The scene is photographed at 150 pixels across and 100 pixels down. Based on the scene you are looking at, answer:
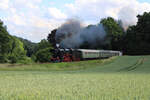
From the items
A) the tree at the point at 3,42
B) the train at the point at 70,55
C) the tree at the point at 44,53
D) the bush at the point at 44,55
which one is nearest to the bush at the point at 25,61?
the bush at the point at 44,55

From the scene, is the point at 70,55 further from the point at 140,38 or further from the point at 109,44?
the point at 140,38

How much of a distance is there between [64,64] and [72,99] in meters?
33.6

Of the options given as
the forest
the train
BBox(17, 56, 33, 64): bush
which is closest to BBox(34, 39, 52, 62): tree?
the forest

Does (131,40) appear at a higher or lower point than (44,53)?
higher

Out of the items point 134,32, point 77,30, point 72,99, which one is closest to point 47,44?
point 77,30

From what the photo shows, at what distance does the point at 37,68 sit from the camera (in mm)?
36125

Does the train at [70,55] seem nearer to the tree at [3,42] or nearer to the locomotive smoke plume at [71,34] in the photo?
the locomotive smoke plume at [71,34]

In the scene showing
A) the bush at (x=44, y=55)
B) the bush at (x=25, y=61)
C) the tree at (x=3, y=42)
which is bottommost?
the bush at (x=25, y=61)

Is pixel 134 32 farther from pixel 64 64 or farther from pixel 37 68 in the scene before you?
pixel 37 68

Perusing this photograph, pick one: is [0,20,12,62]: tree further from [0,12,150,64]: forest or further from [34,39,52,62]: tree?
[34,39,52,62]: tree

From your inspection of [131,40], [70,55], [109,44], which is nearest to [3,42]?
[70,55]

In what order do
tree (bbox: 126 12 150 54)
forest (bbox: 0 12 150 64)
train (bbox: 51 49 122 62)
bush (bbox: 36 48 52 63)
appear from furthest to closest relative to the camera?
1. tree (bbox: 126 12 150 54)
2. forest (bbox: 0 12 150 64)
3. bush (bbox: 36 48 52 63)
4. train (bbox: 51 49 122 62)

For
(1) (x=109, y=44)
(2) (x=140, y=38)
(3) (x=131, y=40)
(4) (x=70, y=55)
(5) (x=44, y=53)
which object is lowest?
(4) (x=70, y=55)

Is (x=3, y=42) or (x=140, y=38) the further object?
(x=140, y=38)
